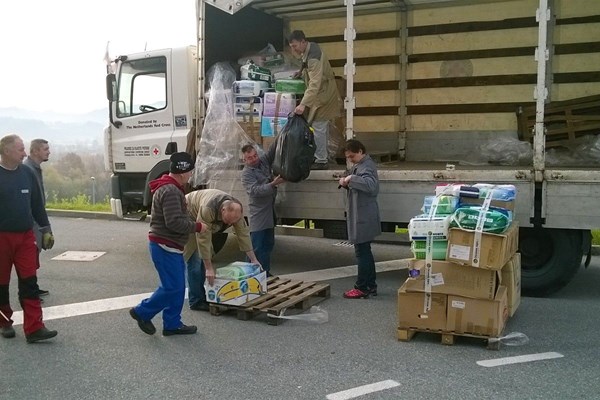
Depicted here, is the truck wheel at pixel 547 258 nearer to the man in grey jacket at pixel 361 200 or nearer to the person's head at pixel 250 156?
the man in grey jacket at pixel 361 200

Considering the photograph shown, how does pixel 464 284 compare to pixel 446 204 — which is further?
pixel 446 204

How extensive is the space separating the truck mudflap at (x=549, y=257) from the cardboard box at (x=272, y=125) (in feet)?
9.07

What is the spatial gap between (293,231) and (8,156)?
3404 millimetres

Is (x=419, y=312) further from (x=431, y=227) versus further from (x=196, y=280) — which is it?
(x=196, y=280)

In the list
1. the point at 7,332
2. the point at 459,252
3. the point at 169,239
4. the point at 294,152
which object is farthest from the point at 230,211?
the point at 7,332

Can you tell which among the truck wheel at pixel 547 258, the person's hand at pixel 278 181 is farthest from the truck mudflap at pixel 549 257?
the person's hand at pixel 278 181

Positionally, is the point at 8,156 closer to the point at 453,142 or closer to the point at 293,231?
the point at 293,231

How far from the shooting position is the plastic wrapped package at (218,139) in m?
7.00

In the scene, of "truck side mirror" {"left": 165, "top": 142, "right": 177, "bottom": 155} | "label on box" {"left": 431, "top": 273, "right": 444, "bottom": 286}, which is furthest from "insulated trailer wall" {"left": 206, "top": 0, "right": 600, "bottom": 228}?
"label on box" {"left": 431, "top": 273, "right": 444, "bottom": 286}

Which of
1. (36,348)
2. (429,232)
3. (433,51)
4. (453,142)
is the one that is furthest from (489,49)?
(36,348)

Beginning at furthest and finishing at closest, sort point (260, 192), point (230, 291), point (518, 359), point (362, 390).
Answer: point (260, 192)
point (230, 291)
point (518, 359)
point (362, 390)

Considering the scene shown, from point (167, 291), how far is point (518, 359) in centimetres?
270

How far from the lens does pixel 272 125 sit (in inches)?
271

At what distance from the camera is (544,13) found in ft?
19.0
